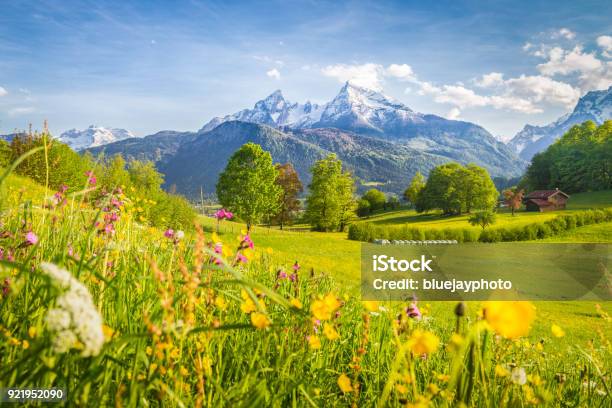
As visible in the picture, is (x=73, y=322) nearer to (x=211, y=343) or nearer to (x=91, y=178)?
(x=211, y=343)

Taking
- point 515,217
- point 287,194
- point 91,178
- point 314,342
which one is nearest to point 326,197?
point 287,194

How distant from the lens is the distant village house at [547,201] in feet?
174

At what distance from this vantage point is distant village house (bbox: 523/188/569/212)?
53.2m

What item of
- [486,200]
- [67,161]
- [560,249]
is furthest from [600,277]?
[486,200]

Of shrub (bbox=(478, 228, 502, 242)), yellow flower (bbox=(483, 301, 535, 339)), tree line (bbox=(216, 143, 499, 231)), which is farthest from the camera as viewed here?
shrub (bbox=(478, 228, 502, 242))

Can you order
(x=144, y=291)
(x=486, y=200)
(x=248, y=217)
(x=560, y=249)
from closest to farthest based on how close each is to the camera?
(x=144, y=291) < (x=560, y=249) < (x=248, y=217) < (x=486, y=200)

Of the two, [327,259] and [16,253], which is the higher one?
[16,253]

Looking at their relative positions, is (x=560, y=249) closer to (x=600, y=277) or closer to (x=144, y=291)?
(x=600, y=277)

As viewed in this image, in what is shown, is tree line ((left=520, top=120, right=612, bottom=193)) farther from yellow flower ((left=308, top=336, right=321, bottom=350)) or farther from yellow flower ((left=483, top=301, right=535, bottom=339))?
yellow flower ((left=483, top=301, right=535, bottom=339))

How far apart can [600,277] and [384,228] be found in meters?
17.9

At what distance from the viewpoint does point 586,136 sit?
63.8 metres

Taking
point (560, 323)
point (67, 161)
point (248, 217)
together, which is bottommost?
point (560, 323)

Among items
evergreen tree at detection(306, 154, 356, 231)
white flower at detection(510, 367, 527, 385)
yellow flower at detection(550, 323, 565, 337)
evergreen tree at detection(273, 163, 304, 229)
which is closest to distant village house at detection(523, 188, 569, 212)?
Result: evergreen tree at detection(306, 154, 356, 231)

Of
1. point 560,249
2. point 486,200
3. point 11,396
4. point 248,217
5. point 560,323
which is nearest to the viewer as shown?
point 11,396
